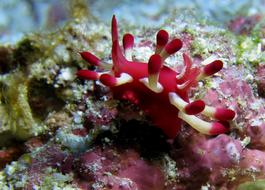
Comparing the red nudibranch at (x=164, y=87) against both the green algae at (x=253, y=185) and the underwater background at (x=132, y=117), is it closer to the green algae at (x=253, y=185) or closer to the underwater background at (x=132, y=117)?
the underwater background at (x=132, y=117)

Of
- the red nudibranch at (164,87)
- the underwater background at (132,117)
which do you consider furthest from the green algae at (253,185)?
the red nudibranch at (164,87)

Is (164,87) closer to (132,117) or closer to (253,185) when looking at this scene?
(132,117)

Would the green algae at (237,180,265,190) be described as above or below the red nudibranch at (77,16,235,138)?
below

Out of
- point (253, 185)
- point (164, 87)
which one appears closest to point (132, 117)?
point (164, 87)

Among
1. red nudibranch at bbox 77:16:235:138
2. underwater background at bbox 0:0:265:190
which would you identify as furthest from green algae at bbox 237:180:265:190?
red nudibranch at bbox 77:16:235:138

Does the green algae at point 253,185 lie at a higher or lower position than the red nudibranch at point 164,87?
lower

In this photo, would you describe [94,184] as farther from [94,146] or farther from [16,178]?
[16,178]

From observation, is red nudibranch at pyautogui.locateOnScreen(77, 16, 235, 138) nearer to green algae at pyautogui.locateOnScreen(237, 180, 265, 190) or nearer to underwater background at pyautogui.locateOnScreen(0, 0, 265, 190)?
underwater background at pyautogui.locateOnScreen(0, 0, 265, 190)

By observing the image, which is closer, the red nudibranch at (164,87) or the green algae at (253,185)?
the red nudibranch at (164,87)

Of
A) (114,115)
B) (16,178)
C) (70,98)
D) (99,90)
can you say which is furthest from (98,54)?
(16,178)
